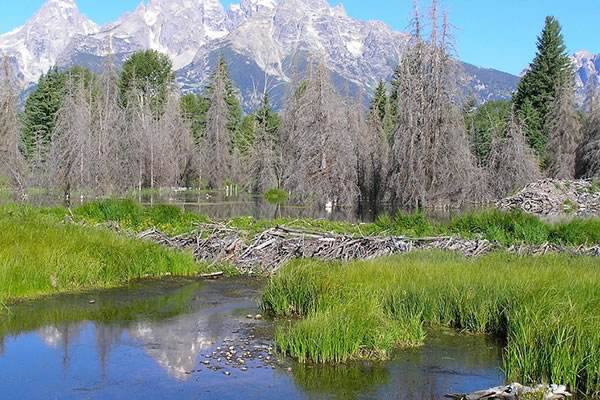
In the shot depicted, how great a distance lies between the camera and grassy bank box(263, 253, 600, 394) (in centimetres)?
716

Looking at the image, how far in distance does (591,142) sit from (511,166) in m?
9.39

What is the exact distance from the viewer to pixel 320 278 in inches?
410

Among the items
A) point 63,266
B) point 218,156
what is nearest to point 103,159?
point 218,156

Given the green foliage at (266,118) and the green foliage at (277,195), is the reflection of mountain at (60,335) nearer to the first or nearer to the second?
the green foliage at (277,195)

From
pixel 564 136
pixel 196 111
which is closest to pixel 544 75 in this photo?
pixel 564 136

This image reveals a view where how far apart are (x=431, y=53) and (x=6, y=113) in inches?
1060

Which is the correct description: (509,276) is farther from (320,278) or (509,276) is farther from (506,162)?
(506,162)

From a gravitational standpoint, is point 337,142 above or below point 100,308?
above

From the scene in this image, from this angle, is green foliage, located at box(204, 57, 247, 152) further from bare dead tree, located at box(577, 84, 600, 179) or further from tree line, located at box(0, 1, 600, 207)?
bare dead tree, located at box(577, 84, 600, 179)

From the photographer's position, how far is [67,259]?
1209 cm

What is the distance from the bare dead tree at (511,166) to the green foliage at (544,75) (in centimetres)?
1952

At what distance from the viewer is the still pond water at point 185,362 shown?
7117 millimetres

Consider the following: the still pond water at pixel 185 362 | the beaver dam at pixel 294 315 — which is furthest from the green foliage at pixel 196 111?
the still pond water at pixel 185 362

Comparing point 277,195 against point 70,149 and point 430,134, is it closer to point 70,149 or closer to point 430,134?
point 70,149
